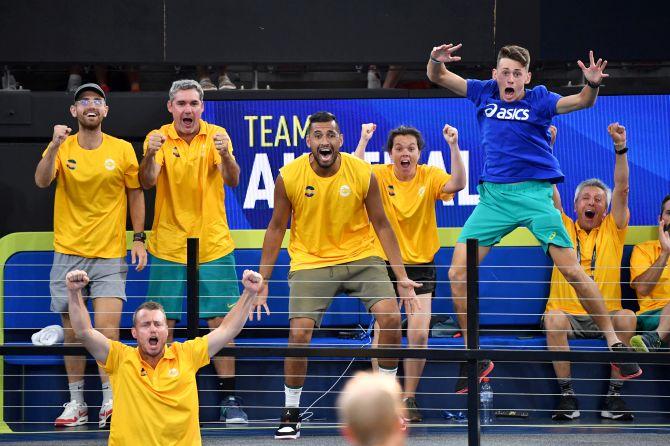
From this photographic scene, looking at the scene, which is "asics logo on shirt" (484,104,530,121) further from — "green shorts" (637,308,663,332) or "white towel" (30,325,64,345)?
"white towel" (30,325,64,345)

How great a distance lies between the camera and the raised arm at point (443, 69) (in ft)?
21.4

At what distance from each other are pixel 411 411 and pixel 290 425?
31.5 inches

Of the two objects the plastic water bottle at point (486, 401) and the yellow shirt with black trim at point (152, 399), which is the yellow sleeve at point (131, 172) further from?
the plastic water bottle at point (486, 401)

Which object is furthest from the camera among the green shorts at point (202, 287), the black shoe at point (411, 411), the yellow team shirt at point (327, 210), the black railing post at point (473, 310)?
the green shorts at point (202, 287)

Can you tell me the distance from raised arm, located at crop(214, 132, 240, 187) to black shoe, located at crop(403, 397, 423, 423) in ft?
5.64

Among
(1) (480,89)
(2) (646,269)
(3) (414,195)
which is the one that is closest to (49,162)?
(3) (414,195)

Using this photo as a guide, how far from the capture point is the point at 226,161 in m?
6.79

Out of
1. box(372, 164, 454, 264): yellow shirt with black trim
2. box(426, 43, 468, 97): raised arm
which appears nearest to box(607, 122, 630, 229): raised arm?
box(426, 43, 468, 97): raised arm

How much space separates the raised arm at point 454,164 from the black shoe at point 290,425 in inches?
69.1

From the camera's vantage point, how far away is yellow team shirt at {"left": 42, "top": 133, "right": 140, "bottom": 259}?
687 centimetres

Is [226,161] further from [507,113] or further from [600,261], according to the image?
[600,261]

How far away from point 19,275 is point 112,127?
118cm

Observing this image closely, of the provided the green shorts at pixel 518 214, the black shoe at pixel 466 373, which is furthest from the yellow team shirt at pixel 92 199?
the black shoe at pixel 466 373

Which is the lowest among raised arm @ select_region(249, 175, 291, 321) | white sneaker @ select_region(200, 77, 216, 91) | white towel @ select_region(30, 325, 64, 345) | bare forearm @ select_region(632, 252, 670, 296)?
white towel @ select_region(30, 325, 64, 345)
